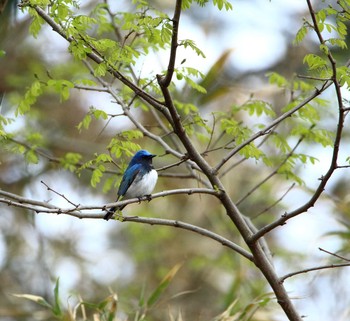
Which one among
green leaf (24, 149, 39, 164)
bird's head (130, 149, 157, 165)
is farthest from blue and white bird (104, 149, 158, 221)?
green leaf (24, 149, 39, 164)

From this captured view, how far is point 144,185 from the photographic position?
5457 mm

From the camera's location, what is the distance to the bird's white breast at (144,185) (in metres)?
5.45

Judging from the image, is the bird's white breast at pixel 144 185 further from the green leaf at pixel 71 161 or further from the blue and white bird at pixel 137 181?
the green leaf at pixel 71 161

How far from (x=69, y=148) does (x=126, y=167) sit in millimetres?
3896

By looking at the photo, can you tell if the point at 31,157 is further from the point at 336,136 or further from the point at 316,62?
the point at 336,136

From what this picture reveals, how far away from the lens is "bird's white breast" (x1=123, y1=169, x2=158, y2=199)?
17.9ft

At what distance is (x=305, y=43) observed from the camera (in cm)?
1120

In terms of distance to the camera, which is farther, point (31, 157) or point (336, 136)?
point (31, 157)

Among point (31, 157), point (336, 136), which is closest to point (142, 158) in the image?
point (31, 157)

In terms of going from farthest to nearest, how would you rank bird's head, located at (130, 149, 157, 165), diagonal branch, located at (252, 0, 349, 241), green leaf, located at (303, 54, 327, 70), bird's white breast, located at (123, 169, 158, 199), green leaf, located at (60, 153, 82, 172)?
1. bird's head, located at (130, 149, 157, 165)
2. green leaf, located at (60, 153, 82, 172)
3. bird's white breast, located at (123, 169, 158, 199)
4. green leaf, located at (303, 54, 327, 70)
5. diagonal branch, located at (252, 0, 349, 241)

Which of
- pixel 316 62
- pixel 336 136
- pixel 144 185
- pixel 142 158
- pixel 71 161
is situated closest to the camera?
pixel 336 136

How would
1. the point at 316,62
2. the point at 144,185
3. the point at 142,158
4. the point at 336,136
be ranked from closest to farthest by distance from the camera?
1. the point at 336,136
2. the point at 316,62
3. the point at 144,185
4. the point at 142,158

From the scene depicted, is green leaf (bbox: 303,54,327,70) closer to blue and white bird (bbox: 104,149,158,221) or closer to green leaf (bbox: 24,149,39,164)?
blue and white bird (bbox: 104,149,158,221)

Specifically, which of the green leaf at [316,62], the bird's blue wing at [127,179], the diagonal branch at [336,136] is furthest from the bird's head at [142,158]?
the green leaf at [316,62]
